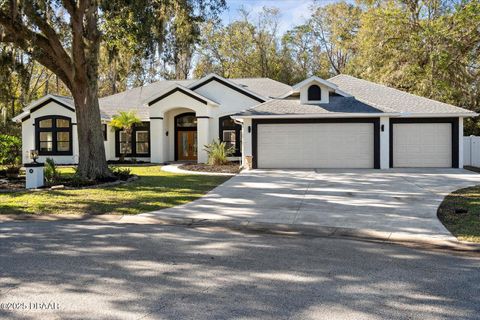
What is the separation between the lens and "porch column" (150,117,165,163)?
1031 inches

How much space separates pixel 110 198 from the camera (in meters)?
12.0

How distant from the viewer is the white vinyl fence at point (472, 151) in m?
22.1

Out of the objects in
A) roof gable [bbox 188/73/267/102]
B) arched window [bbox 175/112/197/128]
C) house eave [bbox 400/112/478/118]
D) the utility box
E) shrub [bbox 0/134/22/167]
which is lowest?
the utility box

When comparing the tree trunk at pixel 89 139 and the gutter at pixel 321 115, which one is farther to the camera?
the gutter at pixel 321 115

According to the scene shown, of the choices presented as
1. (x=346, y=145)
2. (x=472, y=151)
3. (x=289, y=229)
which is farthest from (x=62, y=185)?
(x=472, y=151)

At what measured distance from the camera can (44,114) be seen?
26984mm

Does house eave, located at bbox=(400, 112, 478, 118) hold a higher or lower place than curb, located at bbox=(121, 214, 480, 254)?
higher

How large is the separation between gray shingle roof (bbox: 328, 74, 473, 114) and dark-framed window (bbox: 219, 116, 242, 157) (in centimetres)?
639

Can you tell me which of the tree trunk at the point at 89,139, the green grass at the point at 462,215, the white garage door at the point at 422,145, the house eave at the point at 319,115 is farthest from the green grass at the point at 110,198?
the white garage door at the point at 422,145

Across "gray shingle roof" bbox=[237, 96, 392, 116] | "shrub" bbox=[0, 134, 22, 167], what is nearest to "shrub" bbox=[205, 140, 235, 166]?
"gray shingle roof" bbox=[237, 96, 392, 116]

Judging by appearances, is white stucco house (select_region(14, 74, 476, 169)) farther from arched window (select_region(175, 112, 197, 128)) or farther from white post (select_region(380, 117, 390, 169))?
arched window (select_region(175, 112, 197, 128))

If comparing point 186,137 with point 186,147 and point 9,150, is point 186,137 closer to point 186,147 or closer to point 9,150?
point 186,147

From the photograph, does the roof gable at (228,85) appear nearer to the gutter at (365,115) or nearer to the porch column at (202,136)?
the porch column at (202,136)

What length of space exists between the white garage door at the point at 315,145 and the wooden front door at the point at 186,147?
8.11 meters
